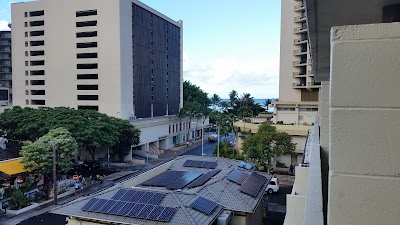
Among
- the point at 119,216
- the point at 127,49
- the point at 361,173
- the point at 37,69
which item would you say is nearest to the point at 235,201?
the point at 119,216

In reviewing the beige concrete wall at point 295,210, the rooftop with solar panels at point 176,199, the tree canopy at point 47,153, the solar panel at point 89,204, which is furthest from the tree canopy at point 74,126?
the beige concrete wall at point 295,210

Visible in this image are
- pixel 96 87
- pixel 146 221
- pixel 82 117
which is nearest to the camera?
pixel 146 221

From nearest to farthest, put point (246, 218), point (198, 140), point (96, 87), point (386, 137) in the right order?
point (386, 137), point (246, 218), point (96, 87), point (198, 140)

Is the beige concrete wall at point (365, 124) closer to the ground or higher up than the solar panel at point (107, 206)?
higher up

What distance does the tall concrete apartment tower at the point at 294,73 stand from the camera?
1935 inches

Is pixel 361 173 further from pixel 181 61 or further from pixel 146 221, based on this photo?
pixel 181 61

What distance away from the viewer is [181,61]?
235 feet

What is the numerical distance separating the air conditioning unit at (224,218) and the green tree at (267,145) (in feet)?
63.2

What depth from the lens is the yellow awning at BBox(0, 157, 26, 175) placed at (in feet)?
88.9

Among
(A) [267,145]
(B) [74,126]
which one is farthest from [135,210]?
(B) [74,126]

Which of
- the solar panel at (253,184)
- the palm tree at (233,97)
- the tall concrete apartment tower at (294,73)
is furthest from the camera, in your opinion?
the palm tree at (233,97)

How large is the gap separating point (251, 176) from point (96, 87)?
37396 mm

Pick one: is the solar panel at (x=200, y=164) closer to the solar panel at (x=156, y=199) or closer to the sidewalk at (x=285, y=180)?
the solar panel at (x=156, y=199)

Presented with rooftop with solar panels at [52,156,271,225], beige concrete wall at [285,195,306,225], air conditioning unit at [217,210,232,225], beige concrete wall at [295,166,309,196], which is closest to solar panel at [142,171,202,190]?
rooftop with solar panels at [52,156,271,225]
